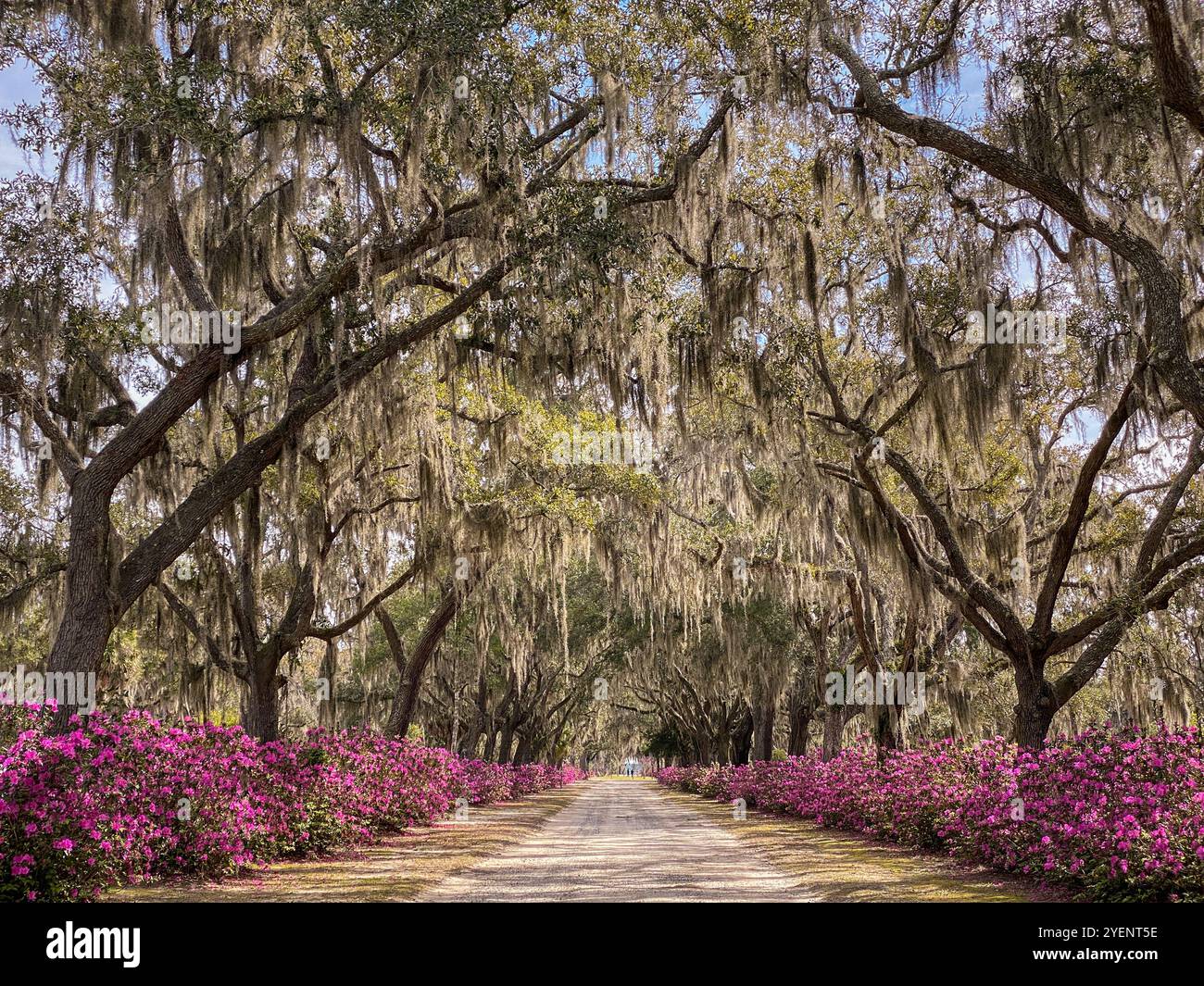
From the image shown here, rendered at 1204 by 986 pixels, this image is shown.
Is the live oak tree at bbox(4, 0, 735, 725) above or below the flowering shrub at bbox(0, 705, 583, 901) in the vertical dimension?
above

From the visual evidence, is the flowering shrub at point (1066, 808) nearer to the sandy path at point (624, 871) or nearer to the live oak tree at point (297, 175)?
the sandy path at point (624, 871)

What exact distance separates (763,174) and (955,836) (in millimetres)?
8129

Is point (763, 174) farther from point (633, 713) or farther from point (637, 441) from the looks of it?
point (633, 713)

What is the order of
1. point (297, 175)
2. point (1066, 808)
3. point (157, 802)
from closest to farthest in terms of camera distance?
point (157, 802) < point (1066, 808) < point (297, 175)

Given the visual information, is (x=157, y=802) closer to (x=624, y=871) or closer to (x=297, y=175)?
(x=624, y=871)

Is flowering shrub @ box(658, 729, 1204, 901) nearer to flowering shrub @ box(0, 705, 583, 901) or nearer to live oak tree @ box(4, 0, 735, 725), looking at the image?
live oak tree @ box(4, 0, 735, 725)

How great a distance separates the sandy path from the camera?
715 centimetres

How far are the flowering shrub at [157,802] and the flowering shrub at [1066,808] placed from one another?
22.9 feet

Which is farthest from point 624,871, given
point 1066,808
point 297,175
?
point 297,175

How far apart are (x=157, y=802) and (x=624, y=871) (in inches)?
169

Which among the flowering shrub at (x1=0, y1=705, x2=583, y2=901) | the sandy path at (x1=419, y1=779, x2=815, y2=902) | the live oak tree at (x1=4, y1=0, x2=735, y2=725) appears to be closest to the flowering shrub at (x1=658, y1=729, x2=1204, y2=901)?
the sandy path at (x1=419, y1=779, x2=815, y2=902)

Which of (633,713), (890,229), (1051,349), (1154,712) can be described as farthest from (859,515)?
(633,713)

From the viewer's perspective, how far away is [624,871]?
28.6 feet

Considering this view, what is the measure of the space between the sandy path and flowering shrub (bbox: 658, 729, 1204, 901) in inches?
80.8
